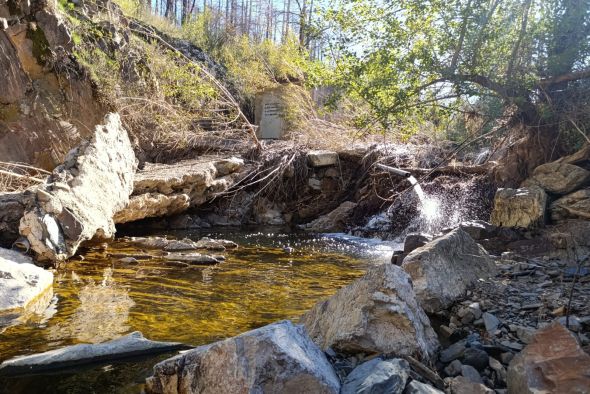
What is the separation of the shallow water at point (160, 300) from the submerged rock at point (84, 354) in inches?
3.8

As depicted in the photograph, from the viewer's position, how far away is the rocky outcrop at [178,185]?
7691 millimetres

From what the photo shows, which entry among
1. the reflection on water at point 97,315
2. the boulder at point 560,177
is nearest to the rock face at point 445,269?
the reflection on water at point 97,315

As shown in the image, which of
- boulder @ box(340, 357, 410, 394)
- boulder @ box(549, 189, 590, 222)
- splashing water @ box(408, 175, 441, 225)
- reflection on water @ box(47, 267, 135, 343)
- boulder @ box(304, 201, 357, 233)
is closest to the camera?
boulder @ box(340, 357, 410, 394)

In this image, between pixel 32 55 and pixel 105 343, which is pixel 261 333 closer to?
pixel 105 343

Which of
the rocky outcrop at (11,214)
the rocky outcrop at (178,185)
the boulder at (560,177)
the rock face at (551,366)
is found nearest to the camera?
the rock face at (551,366)

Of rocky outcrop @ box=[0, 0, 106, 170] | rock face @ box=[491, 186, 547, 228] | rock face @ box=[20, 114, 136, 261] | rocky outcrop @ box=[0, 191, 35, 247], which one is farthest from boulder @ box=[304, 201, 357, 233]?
rocky outcrop @ box=[0, 191, 35, 247]

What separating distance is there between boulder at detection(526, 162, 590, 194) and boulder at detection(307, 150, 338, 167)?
15.5ft

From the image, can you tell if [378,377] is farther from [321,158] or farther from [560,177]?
[321,158]

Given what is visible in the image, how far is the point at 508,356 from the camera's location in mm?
2742

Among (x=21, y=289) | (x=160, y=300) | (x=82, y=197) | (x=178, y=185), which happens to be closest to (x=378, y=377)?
(x=160, y=300)

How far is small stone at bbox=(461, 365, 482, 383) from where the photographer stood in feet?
8.09

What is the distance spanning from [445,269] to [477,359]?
133 cm

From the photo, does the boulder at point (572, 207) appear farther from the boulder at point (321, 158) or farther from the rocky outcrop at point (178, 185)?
the rocky outcrop at point (178, 185)

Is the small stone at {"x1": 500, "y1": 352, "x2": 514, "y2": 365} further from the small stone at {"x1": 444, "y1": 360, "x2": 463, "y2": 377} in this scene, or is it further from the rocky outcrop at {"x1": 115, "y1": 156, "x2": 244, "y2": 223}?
the rocky outcrop at {"x1": 115, "y1": 156, "x2": 244, "y2": 223}
